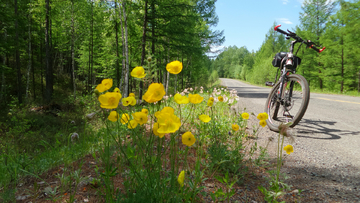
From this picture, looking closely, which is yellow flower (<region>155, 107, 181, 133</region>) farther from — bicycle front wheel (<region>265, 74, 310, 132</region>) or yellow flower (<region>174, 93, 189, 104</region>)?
bicycle front wheel (<region>265, 74, 310, 132</region>)

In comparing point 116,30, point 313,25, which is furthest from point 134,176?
point 313,25

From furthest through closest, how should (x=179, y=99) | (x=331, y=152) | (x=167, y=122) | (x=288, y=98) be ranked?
(x=288, y=98) < (x=331, y=152) < (x=179, y=99) < (x=167, y=122)

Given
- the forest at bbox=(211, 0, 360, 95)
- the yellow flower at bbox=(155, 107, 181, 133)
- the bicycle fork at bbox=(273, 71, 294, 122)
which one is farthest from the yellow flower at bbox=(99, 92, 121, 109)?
the forest at bbox=(211, 0, 360, 95)

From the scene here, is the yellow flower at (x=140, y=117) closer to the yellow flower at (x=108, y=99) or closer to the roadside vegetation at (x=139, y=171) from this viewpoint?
the roadside vegetation at (x=139, y=171)

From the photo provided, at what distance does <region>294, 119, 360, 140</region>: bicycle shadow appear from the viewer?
292 cm

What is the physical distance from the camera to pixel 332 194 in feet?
4.82

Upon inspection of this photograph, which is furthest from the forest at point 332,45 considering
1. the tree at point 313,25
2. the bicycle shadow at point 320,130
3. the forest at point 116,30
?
the bicycle shadow at point 320,130

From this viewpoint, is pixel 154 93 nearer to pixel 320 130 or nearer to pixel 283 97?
pixel 283 97

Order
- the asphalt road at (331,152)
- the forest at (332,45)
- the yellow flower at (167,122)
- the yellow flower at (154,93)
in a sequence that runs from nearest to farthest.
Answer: the yellow flower at (167,122)
the yellow flower at (154,93)
the asphalt road at (331,152)
the forest at (332,45)

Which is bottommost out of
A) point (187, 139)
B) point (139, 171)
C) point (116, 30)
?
point (139, 171)

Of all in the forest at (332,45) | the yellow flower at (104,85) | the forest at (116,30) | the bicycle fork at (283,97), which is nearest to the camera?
the yellow flower at (104,85)

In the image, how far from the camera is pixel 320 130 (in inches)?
125

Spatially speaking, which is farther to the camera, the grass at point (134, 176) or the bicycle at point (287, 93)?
the bicycle at point (287, 93)

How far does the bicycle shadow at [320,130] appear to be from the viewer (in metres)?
2.92
